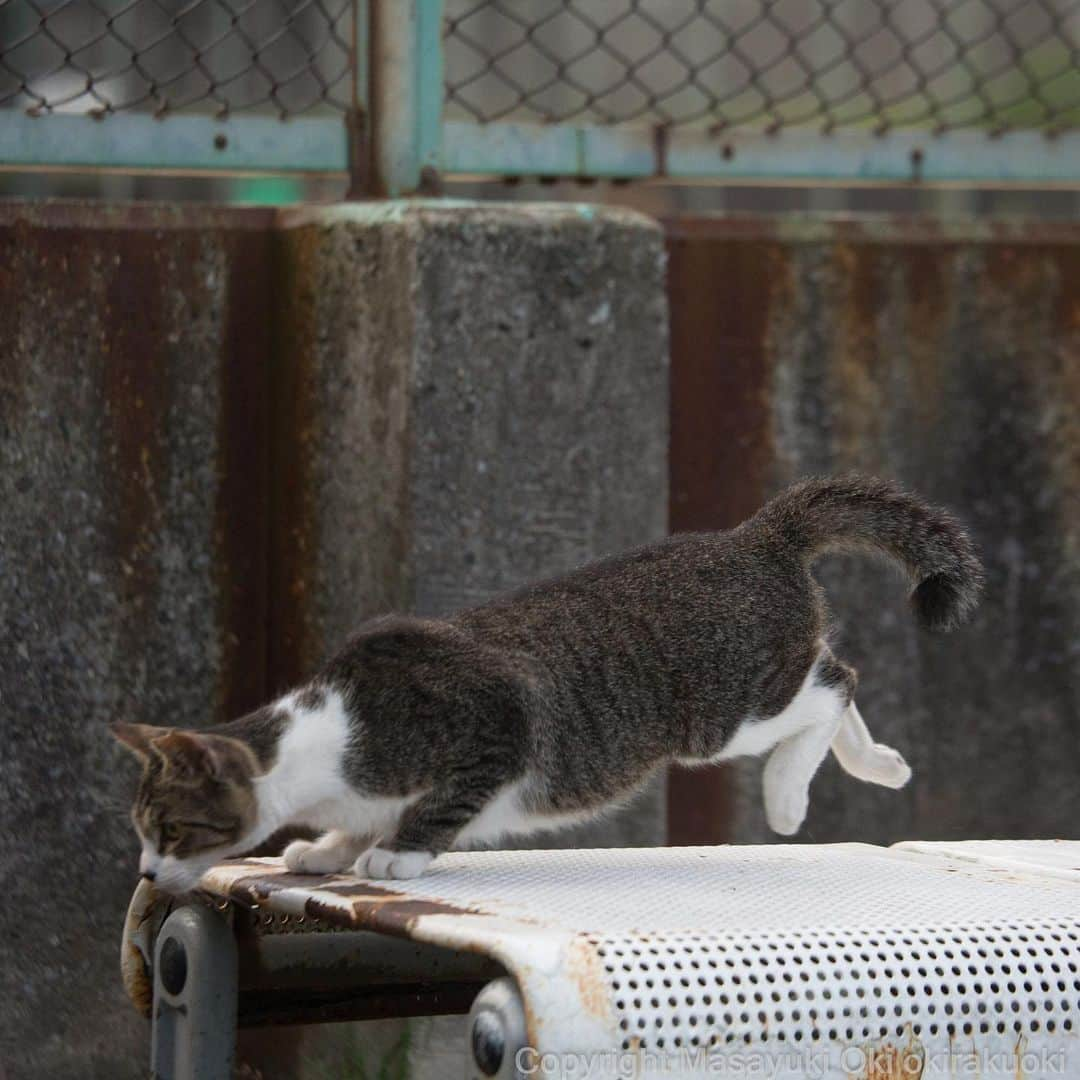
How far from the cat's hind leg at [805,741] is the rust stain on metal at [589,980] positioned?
0.99m

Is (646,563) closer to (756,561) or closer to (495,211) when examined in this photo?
(756,561)

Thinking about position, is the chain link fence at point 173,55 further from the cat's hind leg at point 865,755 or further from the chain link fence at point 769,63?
the cat's hind leg at point 865,755

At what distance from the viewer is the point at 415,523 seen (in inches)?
109

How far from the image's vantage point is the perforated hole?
5.03ft

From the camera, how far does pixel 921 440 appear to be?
3232 mm

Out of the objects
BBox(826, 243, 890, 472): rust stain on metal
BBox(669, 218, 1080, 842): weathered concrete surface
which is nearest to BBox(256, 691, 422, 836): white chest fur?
BBox(669, 218, 1080, 842): weathered concrete surface

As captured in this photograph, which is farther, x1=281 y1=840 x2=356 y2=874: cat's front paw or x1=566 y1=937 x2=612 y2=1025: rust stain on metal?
x1=281 y1=840 x2=356 y2=874: cat's front paw

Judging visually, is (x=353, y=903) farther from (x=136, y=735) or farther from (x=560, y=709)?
(x=560, y=709)

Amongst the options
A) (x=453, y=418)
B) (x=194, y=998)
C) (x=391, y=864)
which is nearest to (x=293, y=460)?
(x=453, y=418)

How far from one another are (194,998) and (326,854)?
31cm

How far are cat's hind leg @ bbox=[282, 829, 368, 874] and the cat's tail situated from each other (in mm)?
691

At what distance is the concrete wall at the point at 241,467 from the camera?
278 cm

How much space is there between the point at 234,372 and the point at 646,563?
2.79 ft

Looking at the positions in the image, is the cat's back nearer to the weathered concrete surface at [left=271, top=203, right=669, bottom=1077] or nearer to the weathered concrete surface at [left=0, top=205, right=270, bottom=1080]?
the weathered concrete surface at [left=271, top=203, right=669, bottom=1077]
